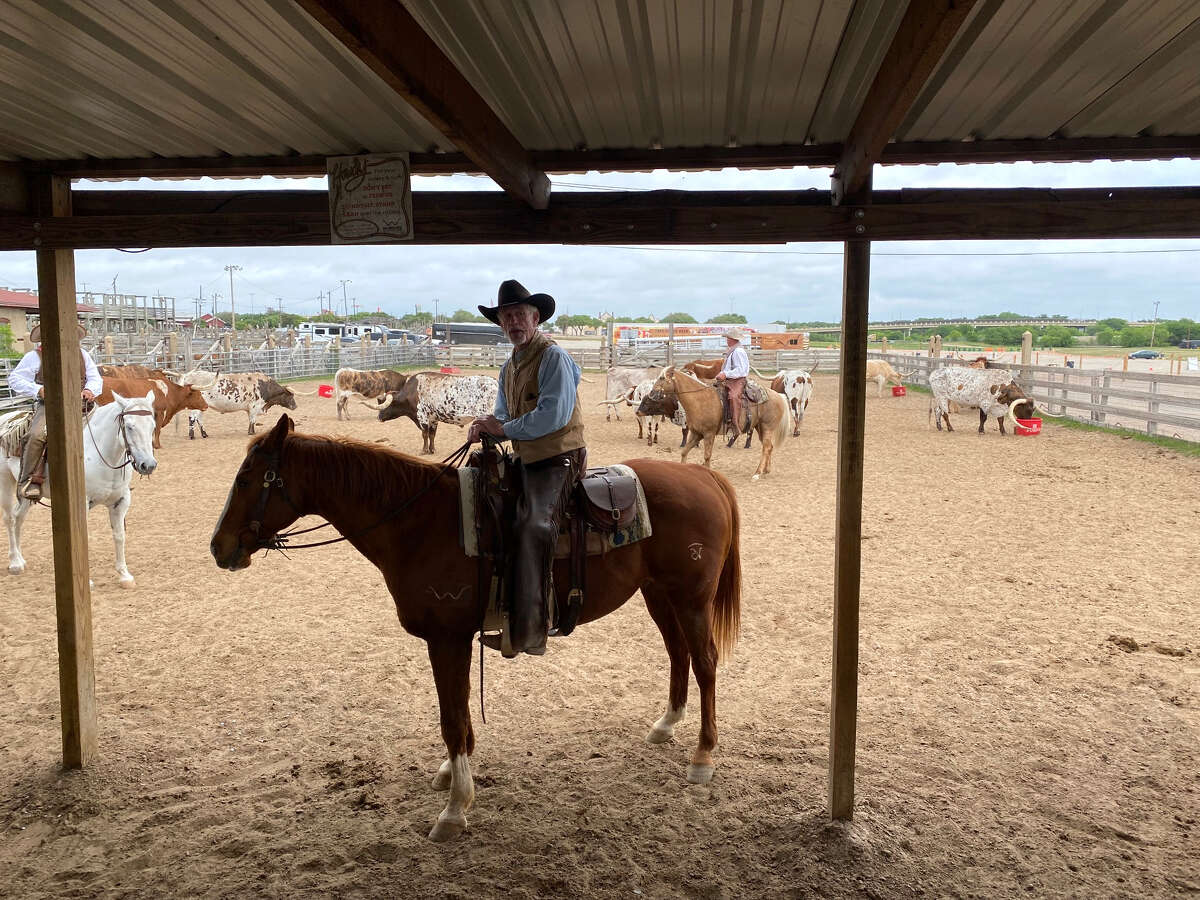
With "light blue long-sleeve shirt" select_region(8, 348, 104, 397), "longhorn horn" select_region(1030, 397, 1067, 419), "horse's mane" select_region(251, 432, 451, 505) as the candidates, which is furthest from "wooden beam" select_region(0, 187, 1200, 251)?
"longhorn horn" select_region(1030, 397, 1067, 419)

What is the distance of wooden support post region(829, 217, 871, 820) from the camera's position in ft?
10.7

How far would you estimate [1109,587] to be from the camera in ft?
21.1

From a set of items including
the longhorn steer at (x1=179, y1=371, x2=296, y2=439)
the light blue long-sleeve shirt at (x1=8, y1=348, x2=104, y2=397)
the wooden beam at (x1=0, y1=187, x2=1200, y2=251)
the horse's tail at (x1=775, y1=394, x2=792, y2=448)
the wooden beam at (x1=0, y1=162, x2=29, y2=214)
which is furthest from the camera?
the longhorn steer at (x1=179, y1=371, x2=296, y2=439)

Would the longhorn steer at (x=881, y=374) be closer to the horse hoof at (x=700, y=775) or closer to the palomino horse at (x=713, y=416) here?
the palomino horse at (x=713, y=416)

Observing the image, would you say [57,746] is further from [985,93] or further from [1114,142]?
[1114,142]

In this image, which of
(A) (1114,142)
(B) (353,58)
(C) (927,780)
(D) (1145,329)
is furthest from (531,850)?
(D) (1145,329)

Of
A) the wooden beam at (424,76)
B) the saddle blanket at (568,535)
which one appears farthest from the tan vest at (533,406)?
the wooden beam at (424,76)

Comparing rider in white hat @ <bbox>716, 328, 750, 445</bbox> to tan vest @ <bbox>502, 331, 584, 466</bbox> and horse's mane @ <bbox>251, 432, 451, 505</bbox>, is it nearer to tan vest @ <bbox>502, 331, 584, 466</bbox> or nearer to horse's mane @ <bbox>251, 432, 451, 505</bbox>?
tan vest @ <bbox>502, 331, 584, 466</bbox>

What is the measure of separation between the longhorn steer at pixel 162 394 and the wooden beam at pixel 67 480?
11104 mm

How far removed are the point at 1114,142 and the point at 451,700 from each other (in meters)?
3.84

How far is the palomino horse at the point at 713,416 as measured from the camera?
39.1 ft

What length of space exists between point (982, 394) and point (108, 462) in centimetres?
1547

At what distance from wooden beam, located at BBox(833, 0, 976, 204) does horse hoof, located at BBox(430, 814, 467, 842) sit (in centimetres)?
319

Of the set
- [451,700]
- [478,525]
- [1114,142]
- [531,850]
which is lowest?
[531,850]
